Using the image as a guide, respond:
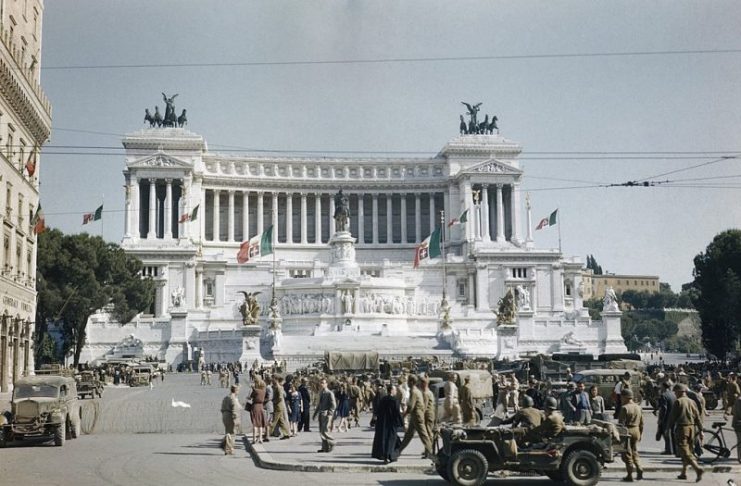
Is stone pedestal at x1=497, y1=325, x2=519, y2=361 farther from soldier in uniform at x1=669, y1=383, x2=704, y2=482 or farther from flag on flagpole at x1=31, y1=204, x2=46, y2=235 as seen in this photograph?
soldier in uniform at x1=669, y1=383, x2=704, y2=482

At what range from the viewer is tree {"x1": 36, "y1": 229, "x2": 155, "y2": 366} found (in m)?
71.0

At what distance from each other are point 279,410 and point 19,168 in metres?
27.8

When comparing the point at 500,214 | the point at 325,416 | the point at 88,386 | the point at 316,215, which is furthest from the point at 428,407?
the point at 316,215

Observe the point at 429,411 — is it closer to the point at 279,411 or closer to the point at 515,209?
the point at 279,411

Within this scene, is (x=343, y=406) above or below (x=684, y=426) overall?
below

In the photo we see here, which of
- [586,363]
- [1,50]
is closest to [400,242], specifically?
[586,363]

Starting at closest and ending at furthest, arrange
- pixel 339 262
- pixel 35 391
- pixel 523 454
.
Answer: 1. pixel 523 454
2. pixel 35 391
3. pixel 339 262

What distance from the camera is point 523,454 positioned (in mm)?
19047

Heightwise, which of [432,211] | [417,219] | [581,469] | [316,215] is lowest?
[581,469]

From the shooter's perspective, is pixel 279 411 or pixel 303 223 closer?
pixel 279 411

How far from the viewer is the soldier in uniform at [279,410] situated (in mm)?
27609

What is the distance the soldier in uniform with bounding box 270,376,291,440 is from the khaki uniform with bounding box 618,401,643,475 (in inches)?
416

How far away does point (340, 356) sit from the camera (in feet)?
171

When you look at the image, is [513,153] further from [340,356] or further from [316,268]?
[340,356]
